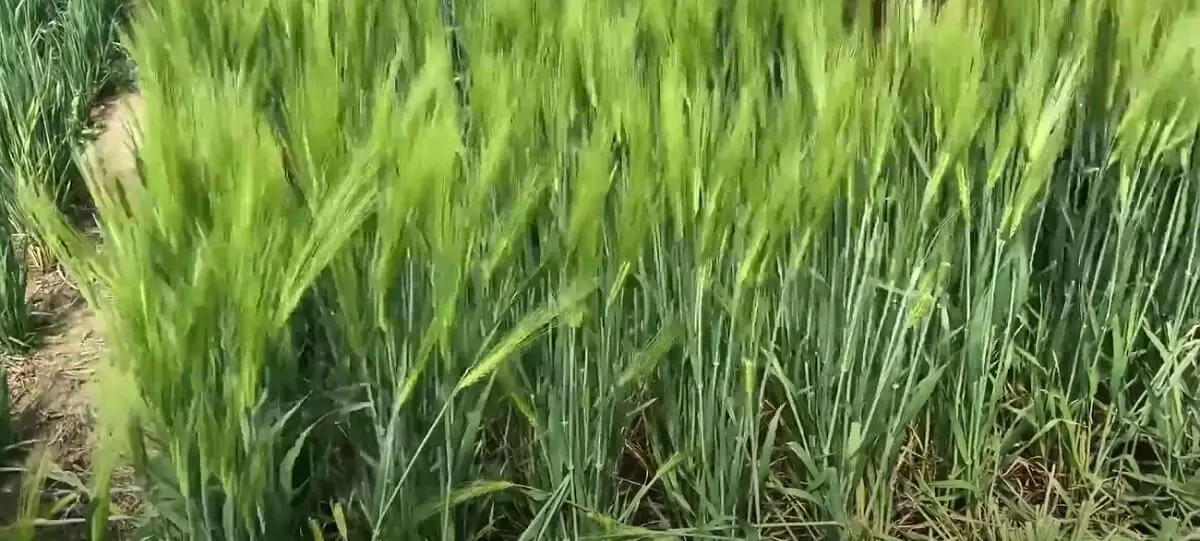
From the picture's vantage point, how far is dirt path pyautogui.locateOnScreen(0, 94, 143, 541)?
0.93 meters

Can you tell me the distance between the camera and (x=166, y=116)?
73 cm

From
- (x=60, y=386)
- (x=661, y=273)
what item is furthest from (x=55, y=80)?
(x=661, y=273)

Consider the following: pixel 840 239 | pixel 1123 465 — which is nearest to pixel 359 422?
pixel 840 239

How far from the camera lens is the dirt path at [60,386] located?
36.5 inches

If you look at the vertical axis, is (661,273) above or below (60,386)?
above

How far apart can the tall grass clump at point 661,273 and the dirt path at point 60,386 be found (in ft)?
0.70

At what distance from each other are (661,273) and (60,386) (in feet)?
2.53

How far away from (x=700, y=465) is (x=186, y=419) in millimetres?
434

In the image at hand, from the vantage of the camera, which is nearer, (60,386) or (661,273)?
(661,273)

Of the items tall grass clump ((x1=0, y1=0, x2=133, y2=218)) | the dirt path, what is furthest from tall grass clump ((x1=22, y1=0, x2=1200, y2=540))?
tall grass clump ((x1=0, y1=0, x2=133, y2=218))

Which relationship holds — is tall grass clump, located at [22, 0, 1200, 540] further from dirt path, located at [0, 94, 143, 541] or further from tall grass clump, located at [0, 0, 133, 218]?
tall grass clump, located at [0, 0, 133, 218]

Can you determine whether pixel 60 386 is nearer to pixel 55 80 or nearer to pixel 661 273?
pixel 55 80

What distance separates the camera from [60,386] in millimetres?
1151

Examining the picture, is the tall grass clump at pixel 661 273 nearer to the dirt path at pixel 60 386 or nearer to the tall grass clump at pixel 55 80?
the dirt path at pixel 60 386
